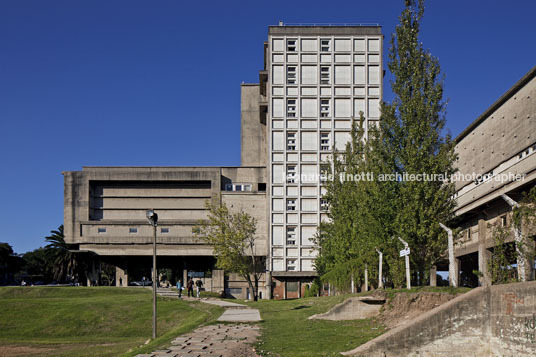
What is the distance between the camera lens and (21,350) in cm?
3138

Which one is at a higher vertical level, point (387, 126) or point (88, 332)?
point (387, 126)

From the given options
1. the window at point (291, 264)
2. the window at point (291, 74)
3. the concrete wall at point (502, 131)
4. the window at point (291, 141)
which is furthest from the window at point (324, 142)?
the concrete wall at point (502, 131)

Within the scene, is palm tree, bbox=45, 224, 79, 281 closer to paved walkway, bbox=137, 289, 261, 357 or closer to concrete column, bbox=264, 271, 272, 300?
concrete column, bbox=264, 271, 272, 300

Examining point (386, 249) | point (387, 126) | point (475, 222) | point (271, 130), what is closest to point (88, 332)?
point (386, 249)

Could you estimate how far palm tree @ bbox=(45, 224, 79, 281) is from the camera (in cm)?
8319

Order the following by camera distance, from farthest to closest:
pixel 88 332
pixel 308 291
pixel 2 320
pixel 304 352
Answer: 1. pixel 308 291
2. pixel 2 320
3. pixel 88 332
4. pixel 304 352

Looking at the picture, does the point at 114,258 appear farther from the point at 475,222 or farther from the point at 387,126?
the point at 387,126

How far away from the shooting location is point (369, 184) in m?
32.5

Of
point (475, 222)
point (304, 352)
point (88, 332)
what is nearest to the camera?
point (304, 352)

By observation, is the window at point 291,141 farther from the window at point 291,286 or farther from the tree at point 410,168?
the tree at point 410,168

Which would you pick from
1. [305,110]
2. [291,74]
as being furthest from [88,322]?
[291,74]

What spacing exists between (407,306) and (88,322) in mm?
26059

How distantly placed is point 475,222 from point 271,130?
34888 millimetres

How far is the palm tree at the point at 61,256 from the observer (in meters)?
83.2
